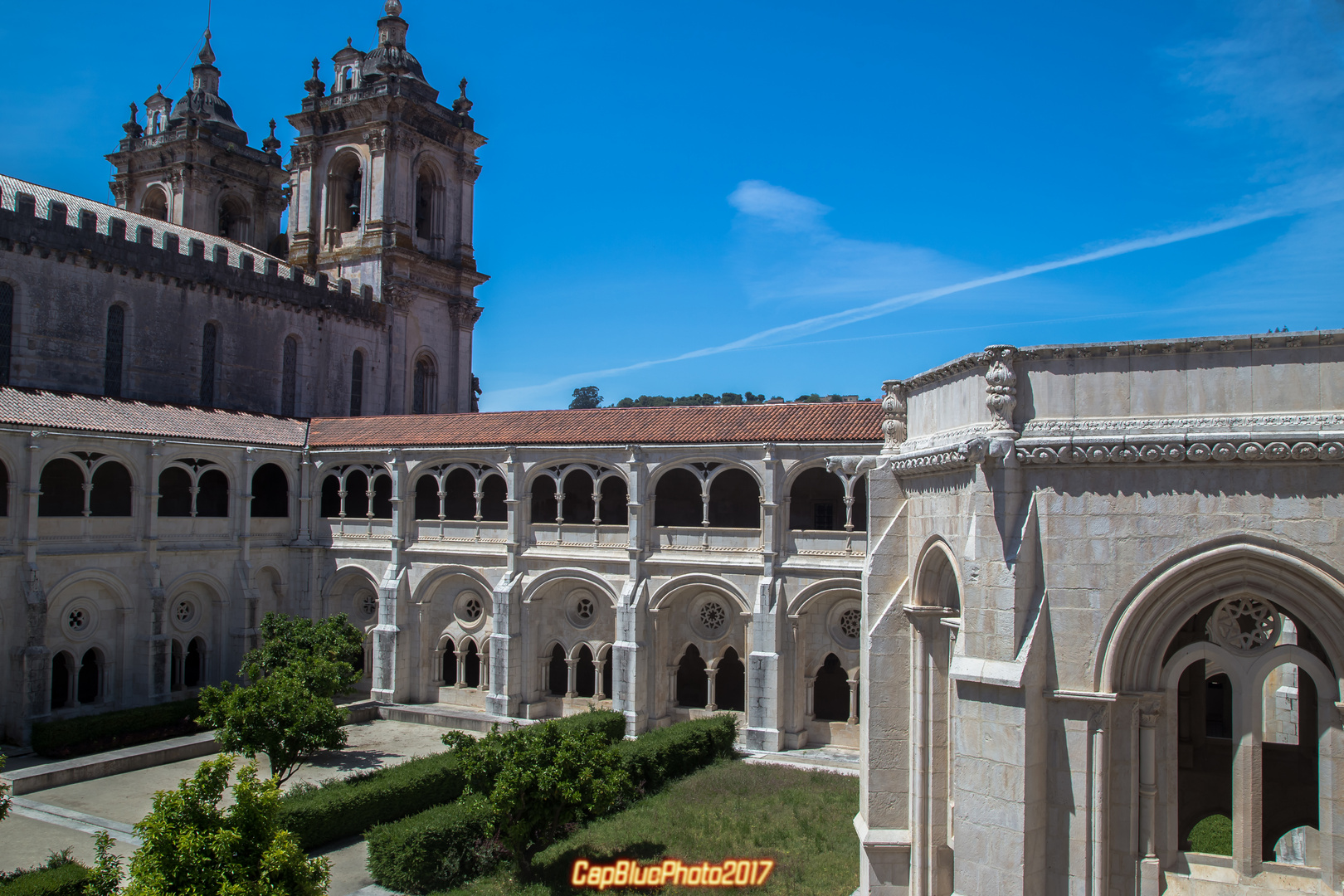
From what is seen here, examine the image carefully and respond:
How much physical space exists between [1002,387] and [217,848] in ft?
35.5

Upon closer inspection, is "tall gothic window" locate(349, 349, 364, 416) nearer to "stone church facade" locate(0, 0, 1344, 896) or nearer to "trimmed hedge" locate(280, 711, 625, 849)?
"stone church facade" locate(0, 0, 1344, 896)

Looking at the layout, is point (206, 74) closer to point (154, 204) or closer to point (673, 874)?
point (154, 204)

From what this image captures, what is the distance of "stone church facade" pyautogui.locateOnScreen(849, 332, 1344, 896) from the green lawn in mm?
7468

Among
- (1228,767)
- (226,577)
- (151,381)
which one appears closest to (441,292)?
(151,381)

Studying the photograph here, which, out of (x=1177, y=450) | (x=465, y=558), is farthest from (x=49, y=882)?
(x=465, y=558)

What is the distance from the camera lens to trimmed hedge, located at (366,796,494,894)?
17.7 meters

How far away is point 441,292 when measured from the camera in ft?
151

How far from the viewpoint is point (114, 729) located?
2652 cm

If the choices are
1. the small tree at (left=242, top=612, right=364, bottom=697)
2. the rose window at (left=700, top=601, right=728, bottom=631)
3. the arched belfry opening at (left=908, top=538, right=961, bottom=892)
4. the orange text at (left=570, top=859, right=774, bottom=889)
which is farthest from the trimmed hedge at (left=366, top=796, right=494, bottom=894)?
the rose window at (left=700, top=601, right=728, bottom=631)

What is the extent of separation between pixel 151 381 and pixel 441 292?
14759 mm

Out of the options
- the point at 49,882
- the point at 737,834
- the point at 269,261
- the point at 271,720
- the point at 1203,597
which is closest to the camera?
the point at 1203,597

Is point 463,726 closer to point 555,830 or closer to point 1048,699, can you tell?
point 555,830

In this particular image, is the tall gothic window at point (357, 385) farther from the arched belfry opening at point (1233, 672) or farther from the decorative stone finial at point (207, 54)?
the arched belfry opening at point (1233, 672)

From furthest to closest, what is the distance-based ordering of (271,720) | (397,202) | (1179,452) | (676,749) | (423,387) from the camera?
(423,387) < (397,202) < (676,749) < (271,720) < (1179,452)
